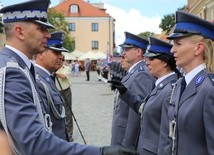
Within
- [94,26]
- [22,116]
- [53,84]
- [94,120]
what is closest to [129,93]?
[53,84]

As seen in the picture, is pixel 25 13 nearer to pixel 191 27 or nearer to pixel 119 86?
pixel 191 27

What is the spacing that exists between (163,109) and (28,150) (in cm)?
167

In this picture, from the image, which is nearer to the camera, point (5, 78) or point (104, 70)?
point (5, 78)

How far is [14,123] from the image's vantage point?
83.0 inches

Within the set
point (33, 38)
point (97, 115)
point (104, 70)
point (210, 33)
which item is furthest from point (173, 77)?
point (104, 70)

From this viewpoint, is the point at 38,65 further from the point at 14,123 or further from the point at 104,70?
the point at 104,70

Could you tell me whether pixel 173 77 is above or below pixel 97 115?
above

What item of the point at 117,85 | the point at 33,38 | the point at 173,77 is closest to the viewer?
the point at 33,38

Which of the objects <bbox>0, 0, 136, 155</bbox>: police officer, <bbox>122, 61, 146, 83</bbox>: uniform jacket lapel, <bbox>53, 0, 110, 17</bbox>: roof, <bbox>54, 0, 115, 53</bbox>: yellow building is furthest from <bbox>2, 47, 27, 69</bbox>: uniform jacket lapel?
<bbox>53, 0, 110, 17</bbox>: roof

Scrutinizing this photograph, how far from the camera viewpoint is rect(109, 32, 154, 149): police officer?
473 cm

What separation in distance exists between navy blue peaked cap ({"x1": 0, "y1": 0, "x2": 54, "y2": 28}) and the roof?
6933cm

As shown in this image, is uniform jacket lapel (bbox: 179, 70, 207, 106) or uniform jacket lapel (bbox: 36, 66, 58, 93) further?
uniform jacket lapel (bbox: 36, 66, 58, 93)

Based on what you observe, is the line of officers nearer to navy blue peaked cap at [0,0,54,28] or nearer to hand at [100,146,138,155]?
hand at [100,146,138,155]

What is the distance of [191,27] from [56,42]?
2319 millimetres
